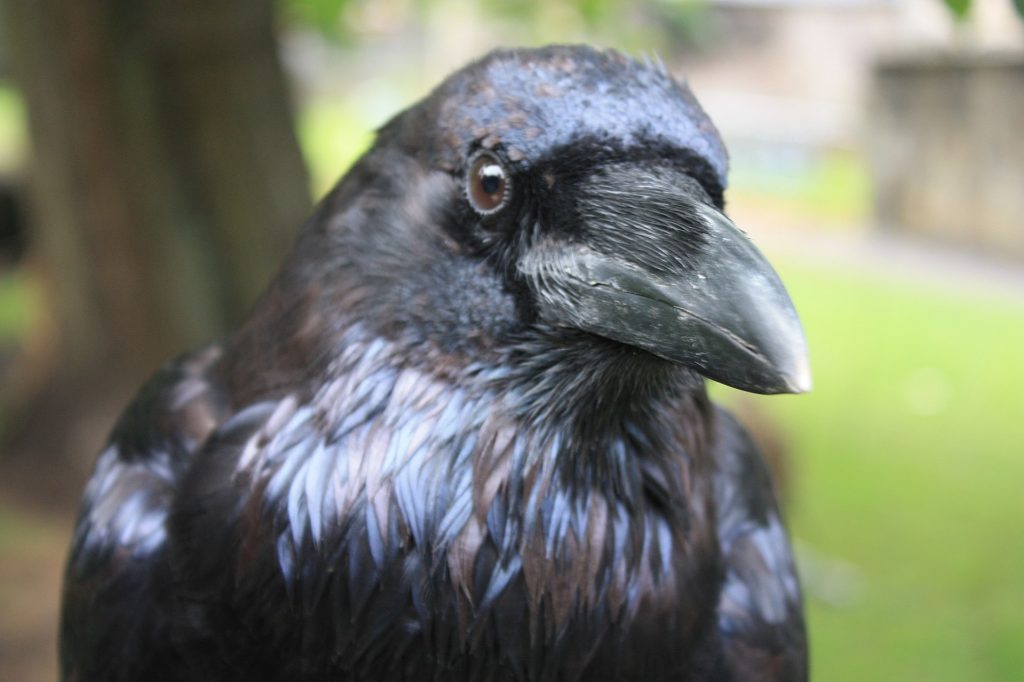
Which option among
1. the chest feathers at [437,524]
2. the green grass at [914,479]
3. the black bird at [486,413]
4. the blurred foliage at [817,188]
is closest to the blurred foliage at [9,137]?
the green grass at [914,479]

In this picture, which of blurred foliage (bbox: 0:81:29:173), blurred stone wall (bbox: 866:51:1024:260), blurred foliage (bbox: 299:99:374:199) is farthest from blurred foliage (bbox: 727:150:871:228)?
blurred foliage (bbox: 0:81:29:173)

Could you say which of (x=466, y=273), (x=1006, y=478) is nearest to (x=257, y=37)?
(x=466, y=273)

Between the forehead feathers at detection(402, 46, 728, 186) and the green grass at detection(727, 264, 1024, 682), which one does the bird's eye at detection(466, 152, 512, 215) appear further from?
the green grass at detection(727, 264, 1024, 682)

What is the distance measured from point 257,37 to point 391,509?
401cm

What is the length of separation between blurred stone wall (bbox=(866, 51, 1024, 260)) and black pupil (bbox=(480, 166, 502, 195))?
1284 cm

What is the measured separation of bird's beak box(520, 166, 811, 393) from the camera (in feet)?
5.58

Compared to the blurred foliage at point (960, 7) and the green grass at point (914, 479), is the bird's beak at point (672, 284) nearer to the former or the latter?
the blurred foliage at point (960, 7)

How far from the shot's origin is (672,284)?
176cm

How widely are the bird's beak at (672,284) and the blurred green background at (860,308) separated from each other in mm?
852

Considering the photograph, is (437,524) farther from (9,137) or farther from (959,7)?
(9,137)

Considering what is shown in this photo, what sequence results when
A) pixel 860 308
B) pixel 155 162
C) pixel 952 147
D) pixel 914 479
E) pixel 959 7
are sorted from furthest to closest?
pixel 952 147 → pixel 860 308 → pixel 914 479 → pixel 155 162 → pixel 959 7

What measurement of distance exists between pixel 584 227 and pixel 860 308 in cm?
1107

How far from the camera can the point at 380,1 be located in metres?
7.02

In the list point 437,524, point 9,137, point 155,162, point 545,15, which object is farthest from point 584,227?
point 9,137
